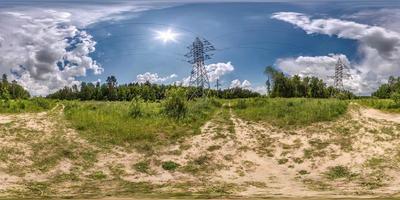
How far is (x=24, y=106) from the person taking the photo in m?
→ 50.0

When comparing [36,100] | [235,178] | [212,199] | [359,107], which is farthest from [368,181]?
[36,100]

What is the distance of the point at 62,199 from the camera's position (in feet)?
91.5

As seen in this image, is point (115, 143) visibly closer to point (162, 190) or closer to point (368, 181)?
point (162, 190)

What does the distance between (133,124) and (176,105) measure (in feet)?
17.2

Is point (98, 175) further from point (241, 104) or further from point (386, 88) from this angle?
point (386, 88)

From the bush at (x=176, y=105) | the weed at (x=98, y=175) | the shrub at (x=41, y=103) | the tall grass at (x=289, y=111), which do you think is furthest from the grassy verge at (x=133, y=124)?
the weed at (x=98, y=175)

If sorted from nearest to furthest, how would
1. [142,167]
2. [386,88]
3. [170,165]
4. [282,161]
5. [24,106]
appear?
[142,167]
[170,165]
[282,161]
[24,106]
[386,88]

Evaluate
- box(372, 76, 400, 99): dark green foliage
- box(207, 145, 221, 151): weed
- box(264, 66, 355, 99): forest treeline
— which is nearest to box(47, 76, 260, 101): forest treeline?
box(264, 66, 355, 99): forest treeline

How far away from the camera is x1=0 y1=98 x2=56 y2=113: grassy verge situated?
48912mm

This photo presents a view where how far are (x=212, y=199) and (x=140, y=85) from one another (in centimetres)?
7908

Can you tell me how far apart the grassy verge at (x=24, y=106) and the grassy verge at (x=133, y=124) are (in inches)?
87.6

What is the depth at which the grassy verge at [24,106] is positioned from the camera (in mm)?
48912

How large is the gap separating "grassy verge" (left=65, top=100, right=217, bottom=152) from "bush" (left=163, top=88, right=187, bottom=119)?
1.77ft

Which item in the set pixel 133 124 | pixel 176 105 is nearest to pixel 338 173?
pixel 176 105
